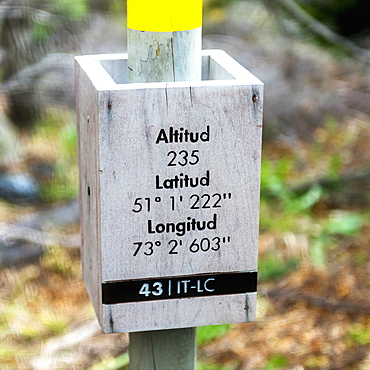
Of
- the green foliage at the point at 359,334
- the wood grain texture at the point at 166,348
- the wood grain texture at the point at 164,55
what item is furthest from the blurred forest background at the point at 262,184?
the wood grain texture at the point at 164,55

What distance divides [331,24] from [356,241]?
176cm

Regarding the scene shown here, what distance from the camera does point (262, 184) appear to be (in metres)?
4.13

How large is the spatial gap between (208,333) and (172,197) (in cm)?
167

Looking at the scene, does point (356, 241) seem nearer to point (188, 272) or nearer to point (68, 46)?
point (68, 46)

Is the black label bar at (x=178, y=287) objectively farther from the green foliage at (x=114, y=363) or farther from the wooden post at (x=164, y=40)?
the green foliage at (x=114, y=363)

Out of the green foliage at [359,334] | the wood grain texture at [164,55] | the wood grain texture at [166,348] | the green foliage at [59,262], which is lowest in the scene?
the green foliage at [59,262]

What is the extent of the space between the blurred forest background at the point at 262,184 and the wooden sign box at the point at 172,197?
4.46 feet

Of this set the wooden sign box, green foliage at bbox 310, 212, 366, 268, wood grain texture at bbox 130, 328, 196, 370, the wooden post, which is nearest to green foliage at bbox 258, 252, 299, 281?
green foliage at bbox 310, 212, 366, 268

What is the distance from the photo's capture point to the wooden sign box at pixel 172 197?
1.60 metres

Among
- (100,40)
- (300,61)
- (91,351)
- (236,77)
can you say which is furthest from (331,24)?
(236,77)

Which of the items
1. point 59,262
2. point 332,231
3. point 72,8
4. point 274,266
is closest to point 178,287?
point 274,266

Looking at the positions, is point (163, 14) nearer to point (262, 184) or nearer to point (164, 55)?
point (164, 55)

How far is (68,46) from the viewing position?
13.8 ft

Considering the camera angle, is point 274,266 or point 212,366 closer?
point 212,366
